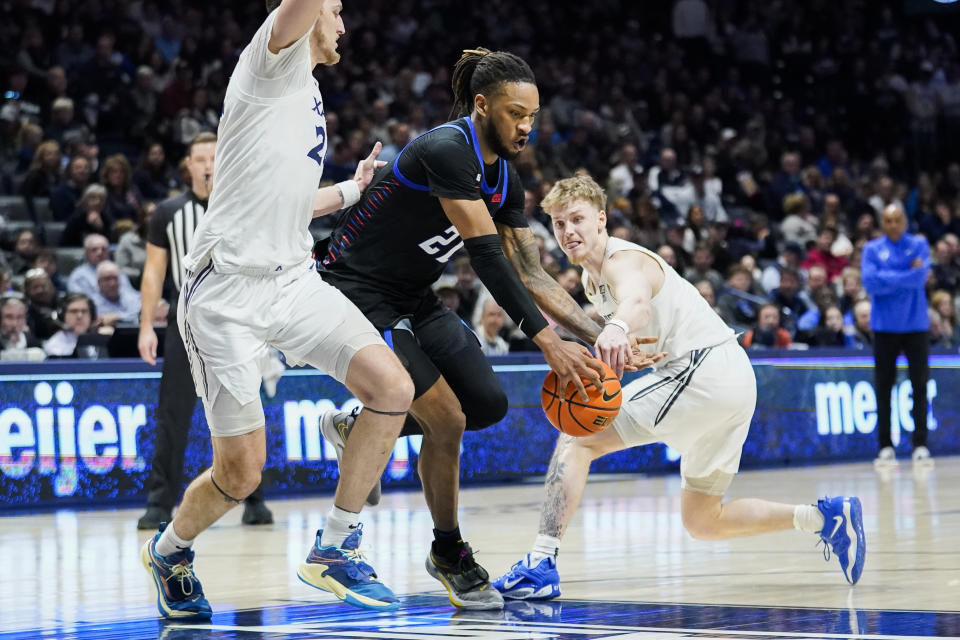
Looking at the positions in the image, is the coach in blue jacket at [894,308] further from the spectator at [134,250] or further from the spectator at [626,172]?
the spectator at [134,250]

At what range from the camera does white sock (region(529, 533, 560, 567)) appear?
17.6 ft

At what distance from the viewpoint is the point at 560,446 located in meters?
5.72

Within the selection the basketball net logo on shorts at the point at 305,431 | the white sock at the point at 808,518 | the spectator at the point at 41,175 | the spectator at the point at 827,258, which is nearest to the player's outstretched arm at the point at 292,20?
the white sock at the point at 808,518

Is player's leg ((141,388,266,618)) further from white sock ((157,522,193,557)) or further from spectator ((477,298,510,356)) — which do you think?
Answer: spectator ((477,298,510,356))

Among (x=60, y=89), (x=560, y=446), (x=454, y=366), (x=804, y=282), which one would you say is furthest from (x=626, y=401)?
(x=804, y=282)

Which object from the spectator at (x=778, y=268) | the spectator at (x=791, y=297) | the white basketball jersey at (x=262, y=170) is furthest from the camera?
the spectator at (x=778, y=268)

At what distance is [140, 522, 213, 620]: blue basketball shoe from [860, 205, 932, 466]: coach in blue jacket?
27.2ft

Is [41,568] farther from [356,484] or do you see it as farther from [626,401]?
[626,401]

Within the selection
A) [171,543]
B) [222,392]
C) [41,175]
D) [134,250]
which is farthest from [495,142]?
[41,175]

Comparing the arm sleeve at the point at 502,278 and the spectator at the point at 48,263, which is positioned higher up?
the spectator at the point at 48,263

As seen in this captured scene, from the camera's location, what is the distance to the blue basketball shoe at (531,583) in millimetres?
5281

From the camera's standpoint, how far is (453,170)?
4988 mm

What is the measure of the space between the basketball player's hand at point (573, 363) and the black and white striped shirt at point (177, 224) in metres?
3.63

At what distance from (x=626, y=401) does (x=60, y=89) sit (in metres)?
10.2
